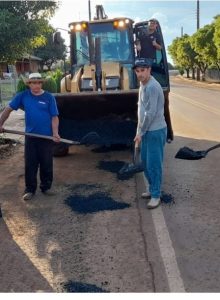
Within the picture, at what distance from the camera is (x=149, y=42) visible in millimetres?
8758

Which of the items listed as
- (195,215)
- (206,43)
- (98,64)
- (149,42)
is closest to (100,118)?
(98,64)

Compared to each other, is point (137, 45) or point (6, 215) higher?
point (137, 45)

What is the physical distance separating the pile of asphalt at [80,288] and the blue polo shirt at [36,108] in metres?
2.76

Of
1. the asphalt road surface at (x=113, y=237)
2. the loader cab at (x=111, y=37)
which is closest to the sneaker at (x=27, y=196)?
the asphalt road surface at (x=113, y=237)

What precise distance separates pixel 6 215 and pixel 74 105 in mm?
3013

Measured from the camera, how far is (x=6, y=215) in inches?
211

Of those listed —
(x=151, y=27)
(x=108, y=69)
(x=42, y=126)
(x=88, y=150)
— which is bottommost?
(x=88, y=150)

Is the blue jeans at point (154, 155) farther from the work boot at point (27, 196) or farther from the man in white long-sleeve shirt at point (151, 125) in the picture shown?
the work boot at point (27, 196)

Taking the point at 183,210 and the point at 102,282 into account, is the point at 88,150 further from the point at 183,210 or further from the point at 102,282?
the point at 102,282

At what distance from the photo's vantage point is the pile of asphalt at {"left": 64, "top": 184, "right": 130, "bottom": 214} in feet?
18.0

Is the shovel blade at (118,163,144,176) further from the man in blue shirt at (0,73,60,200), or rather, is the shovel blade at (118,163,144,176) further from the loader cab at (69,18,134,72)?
the loader cab at (69,18,134,72)

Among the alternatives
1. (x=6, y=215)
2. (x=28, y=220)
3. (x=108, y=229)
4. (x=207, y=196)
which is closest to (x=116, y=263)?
(x=108, y=229)

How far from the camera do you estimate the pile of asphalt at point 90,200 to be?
18.0 ft

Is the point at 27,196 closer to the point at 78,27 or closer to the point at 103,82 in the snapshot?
the point at 103,82
